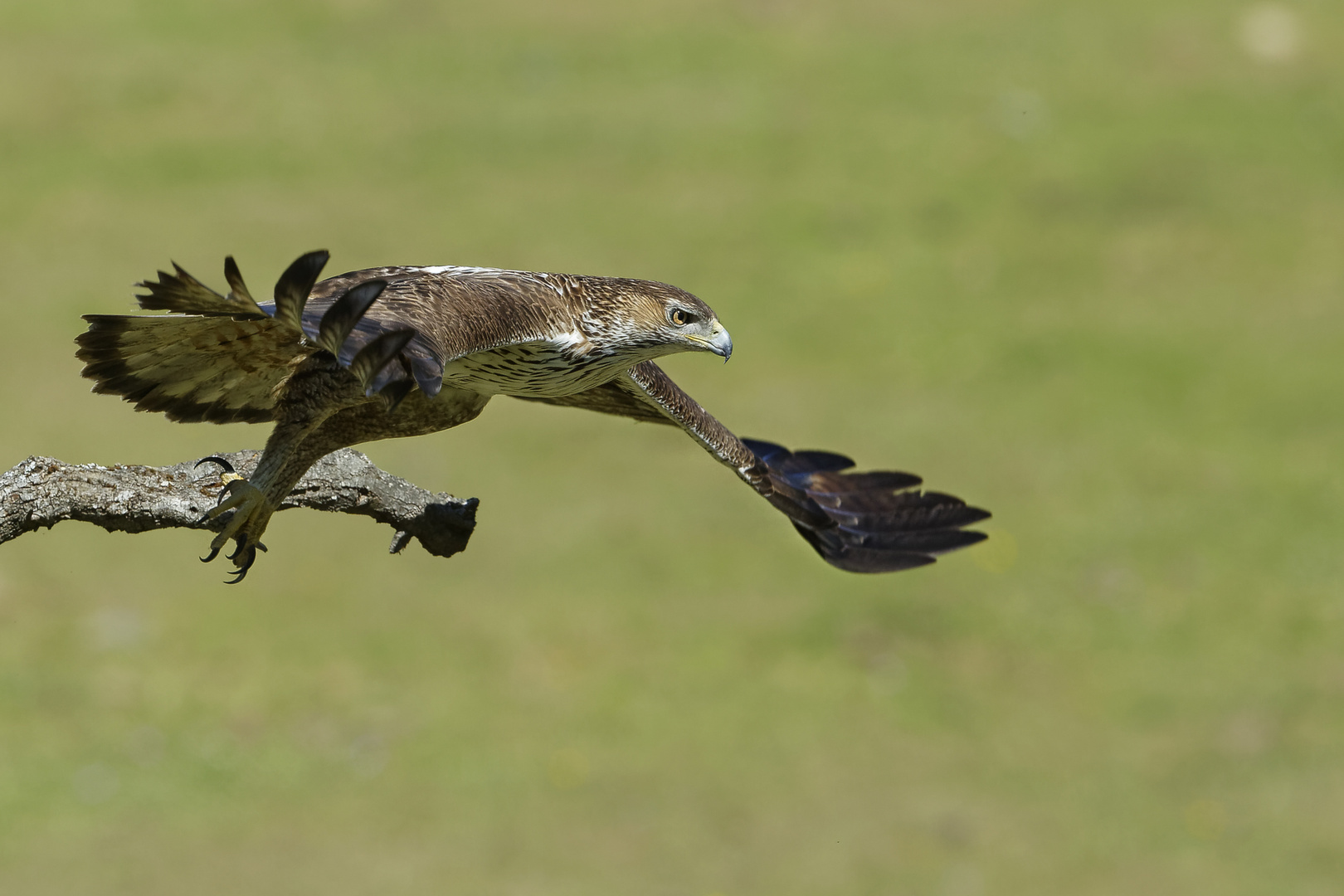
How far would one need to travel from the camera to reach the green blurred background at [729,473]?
2114 centimetres

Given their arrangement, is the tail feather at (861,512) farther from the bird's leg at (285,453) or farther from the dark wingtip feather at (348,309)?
the dark wingtip feather at (348,309)

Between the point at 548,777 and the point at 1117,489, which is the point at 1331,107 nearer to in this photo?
the point at 1117,489

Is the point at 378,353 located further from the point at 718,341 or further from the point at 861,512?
the point at 861,512

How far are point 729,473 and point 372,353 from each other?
841 inches

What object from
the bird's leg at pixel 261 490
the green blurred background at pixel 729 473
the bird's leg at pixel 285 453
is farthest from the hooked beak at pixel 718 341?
the green blurred background at pixel 729 473

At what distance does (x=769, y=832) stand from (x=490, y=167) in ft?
52.4

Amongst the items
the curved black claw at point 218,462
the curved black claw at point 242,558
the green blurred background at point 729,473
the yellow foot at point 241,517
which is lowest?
the curved black claw at point 242,558

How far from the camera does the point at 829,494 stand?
10648 mm

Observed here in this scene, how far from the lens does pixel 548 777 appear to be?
21.7 m

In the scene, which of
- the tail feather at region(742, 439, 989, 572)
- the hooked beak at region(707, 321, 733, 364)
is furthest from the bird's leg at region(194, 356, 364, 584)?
the tail feather at region(742, 439, 989, 572)

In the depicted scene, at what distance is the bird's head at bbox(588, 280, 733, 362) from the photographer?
26.5 ft

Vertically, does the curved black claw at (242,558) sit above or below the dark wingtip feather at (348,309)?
below

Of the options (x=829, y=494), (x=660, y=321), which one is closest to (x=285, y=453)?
(x=660, y=321)

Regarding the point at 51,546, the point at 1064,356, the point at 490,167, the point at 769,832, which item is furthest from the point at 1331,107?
the point at 51,546
